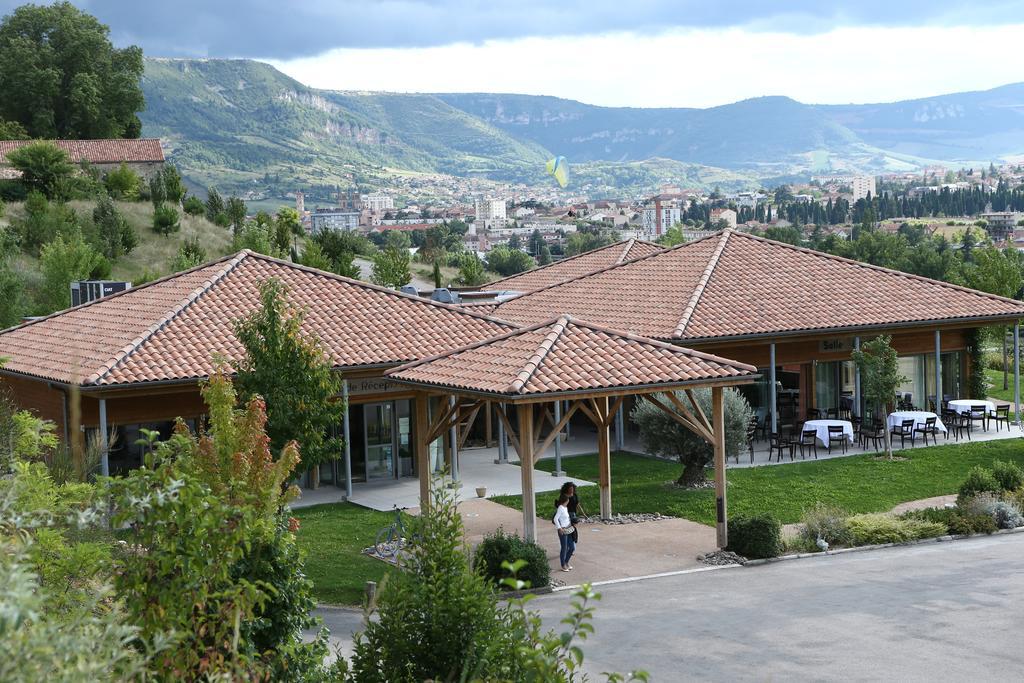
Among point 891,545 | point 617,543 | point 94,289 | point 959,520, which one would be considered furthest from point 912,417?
point 94,289

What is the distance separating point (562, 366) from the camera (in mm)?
19984

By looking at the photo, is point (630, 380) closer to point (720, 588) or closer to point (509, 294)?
point (720, 588)

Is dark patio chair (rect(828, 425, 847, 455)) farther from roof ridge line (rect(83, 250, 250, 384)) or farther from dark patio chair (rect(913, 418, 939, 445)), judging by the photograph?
roof ridge line (rect(83, 250, 250, 384))

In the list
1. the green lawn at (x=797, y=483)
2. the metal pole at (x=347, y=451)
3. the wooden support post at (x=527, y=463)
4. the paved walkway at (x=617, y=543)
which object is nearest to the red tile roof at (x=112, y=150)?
the metal pole at (x=347, y=451)

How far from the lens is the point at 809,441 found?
28.8 m

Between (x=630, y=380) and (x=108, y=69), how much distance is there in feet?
239

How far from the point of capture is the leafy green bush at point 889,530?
20344mm

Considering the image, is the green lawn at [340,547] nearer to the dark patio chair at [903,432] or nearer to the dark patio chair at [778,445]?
the dark patio chair at [778,445]

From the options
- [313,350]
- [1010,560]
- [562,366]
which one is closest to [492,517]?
[562,366]

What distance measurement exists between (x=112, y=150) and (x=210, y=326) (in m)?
59.0

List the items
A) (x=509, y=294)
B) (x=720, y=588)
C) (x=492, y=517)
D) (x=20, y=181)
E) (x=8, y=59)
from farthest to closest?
(x=8, y=59)
(x=20, y=181)
(x=509, y=294)
(x=492, y=517)
(x=720, y=588)

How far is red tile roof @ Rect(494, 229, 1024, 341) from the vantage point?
98.5ft

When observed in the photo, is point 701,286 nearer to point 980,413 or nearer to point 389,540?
point 980,413

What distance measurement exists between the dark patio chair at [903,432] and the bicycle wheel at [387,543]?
1313cm
